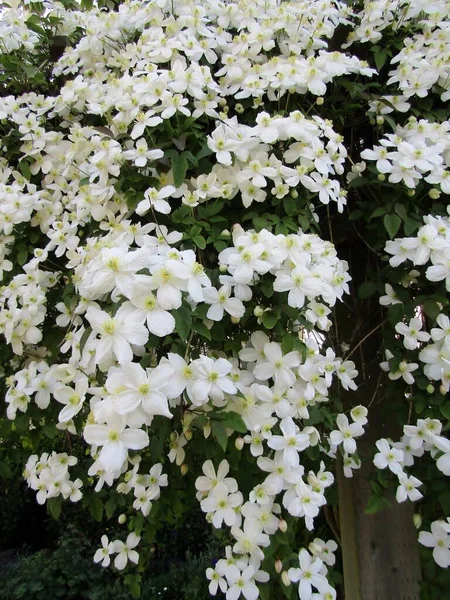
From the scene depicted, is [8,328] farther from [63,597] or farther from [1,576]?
[1,576]

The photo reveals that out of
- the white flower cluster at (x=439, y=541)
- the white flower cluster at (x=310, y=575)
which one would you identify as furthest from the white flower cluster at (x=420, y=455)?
the white flower cluster at (x=310, y=575)

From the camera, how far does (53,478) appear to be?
45.0 inches

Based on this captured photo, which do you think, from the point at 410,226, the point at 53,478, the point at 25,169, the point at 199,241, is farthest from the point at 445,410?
the point at 25,169

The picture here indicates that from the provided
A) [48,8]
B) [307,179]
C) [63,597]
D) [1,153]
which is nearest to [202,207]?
[307,179]

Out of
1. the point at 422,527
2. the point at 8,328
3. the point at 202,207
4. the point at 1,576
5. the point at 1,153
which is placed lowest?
the point at 1,576

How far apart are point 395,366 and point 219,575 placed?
1.79 feet

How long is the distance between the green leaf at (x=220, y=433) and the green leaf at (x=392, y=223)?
21.0 inches

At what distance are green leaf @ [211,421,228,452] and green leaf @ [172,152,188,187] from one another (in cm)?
46

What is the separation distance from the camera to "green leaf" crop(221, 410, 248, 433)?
0.83 m

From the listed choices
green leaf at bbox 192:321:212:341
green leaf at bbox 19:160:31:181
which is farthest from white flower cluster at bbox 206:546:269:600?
green leaf at bbox 19:160:31:181

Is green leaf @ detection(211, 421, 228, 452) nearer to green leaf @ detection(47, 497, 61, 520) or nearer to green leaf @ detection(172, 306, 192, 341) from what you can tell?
green leaf @ detection(172, 306, 192, 341)

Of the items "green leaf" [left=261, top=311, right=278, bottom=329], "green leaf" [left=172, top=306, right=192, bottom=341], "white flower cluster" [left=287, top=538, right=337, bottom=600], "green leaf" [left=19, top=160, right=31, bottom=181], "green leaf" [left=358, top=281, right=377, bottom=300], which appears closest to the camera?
"green leaf" [left=172, top=306, right=192, bottom=341]

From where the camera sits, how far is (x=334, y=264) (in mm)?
1071

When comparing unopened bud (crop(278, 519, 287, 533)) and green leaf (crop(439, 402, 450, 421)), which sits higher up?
green leaf (crop(439, 402, 450, 421))
